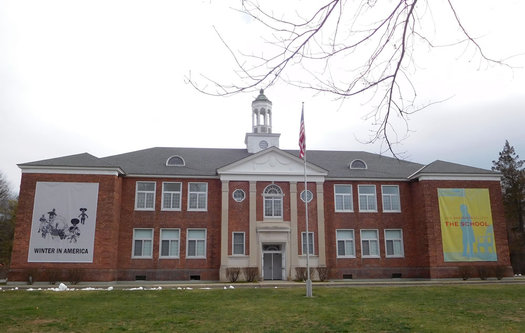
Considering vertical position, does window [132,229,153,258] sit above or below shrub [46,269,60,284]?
above

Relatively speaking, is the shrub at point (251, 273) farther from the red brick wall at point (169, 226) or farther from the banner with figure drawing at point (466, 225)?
the banner with figure drawing at point (466, 225)

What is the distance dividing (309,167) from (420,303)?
51.3 feet

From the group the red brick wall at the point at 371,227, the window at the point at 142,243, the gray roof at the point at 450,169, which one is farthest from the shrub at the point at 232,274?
the gray roof at the point at 450,169

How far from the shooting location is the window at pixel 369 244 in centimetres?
2958

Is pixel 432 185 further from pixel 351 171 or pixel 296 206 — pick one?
pixel 296 206

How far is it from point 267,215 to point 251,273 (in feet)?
13.4

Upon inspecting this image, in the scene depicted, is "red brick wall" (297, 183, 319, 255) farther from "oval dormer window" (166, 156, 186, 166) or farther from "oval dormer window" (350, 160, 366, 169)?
"oval dormer window" (166, 156, 186, 166)

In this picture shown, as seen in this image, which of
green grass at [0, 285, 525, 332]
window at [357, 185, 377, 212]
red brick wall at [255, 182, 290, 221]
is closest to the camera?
green grass at [0, 285, 525, 332]

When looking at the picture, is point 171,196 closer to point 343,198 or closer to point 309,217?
point 309,217

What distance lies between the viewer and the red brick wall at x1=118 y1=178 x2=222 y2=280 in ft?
90.6

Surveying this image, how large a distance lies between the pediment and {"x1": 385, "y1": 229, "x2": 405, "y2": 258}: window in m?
6.41

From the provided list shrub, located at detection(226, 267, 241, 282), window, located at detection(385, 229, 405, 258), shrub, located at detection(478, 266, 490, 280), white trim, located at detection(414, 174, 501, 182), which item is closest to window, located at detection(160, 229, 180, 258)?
shrub, located at detection(226, 267, 241, 282)

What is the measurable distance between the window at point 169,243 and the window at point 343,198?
11335mm

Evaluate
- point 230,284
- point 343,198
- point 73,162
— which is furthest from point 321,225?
point 73,162
